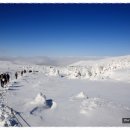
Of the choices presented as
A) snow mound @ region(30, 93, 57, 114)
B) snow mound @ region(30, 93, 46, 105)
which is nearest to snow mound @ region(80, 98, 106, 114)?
snow mound @ region(30, 93, 57, 114)

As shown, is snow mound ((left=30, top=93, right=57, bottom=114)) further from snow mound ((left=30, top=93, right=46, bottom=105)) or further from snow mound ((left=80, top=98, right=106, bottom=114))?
snow mound ((left=80, top=98, right=106, bottom=114))

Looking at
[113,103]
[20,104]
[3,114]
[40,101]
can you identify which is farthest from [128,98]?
[3,114]

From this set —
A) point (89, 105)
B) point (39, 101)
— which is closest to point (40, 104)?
point (39, 101)

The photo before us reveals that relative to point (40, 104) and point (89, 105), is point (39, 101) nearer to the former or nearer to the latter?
point (40, 104)

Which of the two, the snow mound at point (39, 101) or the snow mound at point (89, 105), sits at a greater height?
the snow mound at point (39, 101)

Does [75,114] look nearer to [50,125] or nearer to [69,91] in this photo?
[50,125]

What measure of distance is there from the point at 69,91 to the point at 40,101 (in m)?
2.35

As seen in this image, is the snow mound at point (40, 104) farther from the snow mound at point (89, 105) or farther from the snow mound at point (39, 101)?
the snow mound at point (89, 105)

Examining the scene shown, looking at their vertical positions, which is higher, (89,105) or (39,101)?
(39,101)

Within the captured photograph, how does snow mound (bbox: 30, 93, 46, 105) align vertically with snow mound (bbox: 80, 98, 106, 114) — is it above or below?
above

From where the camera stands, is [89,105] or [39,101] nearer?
[89,105]

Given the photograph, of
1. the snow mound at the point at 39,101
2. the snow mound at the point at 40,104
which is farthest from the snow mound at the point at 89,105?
the snow mound at the point at 39,101

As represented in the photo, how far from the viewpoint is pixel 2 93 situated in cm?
1014

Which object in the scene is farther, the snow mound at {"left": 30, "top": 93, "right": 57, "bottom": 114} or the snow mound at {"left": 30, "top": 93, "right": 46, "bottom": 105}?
the snow mound at {"left": 30, "top": 93, "right": 46, "bottom": 105}
